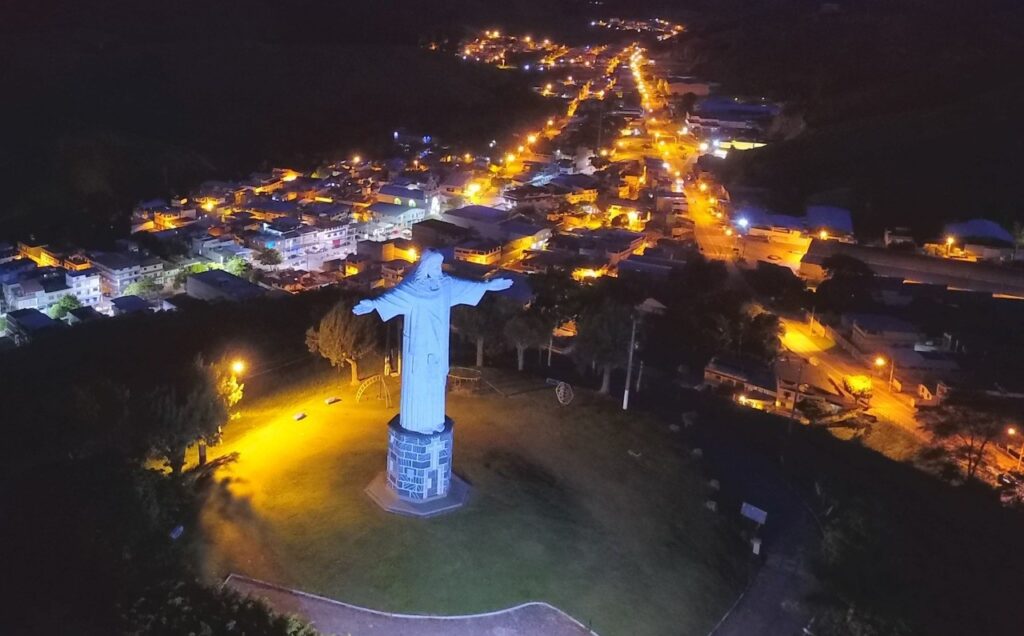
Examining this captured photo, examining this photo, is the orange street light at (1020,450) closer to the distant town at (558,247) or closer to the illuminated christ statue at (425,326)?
the distant town at (558,247)

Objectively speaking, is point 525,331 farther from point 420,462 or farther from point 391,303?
point 391,303

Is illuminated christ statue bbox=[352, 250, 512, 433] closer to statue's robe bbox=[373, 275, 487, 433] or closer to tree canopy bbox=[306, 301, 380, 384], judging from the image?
statue's robe bbox=[373, 275, 487, 433]

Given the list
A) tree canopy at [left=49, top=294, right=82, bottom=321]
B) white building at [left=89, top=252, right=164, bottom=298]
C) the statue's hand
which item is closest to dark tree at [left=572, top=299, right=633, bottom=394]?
the statue's hand

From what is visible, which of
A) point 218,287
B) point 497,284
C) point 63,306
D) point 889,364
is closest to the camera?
point 497,284

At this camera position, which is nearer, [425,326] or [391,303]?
[391,303]

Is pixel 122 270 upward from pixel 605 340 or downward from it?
downward

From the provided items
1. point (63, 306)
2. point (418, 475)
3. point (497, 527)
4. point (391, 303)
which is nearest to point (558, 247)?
point (63, 306)
